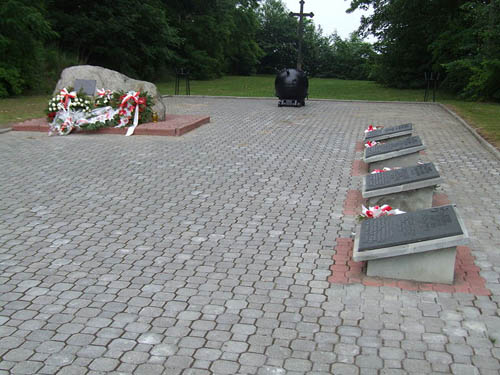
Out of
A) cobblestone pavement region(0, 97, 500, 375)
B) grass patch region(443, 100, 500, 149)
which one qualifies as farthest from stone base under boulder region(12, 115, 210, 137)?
grass patch region(443, 100, 500, 149)

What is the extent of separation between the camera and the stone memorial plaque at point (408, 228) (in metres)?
5.04

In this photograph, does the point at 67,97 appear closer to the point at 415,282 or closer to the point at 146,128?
the point at 146,128

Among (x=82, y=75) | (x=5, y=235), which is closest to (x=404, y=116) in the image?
(x=82, y=75)

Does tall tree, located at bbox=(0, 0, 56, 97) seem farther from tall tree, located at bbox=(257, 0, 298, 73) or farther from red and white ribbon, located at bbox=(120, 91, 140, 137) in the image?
tall tree, located at bbox=(257, 0, 298, 73)

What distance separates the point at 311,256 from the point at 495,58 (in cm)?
2130

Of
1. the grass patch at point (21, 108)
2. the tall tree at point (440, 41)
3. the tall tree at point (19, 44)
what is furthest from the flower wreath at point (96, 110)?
the tall tree at point (440, 41)

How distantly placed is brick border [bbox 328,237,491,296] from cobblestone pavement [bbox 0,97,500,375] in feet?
0.36

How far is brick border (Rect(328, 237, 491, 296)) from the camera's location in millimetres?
4973

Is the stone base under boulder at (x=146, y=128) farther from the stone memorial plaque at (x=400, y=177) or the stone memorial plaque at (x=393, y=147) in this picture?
the stone memorial plaque at (x=400, y=177)

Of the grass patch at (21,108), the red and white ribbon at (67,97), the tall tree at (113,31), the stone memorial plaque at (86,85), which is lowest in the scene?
the grass patch at (21,108)

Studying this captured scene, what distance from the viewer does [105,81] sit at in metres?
14.9

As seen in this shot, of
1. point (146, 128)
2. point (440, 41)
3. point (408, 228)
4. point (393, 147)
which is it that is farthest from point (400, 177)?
point (440, 41)

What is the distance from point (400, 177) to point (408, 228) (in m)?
2.12

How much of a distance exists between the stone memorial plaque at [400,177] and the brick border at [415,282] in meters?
1.44
